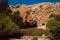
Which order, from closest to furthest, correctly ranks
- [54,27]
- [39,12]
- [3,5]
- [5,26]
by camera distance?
[5,26]
[54,27]
[3,5]
[39,12]

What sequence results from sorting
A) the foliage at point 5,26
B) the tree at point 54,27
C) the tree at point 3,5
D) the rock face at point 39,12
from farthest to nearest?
the rock face at point 39,12 < the tree at point 3,5 < the tree at point 54,27 < the foliage at point 5,26

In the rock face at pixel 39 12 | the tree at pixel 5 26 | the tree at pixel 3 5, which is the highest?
the tree at pixel 3 5

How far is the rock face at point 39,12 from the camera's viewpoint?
41.2 meters

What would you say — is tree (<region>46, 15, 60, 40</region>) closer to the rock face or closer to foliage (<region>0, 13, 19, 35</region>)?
foliage (<region>0, 13, 19, 35</region>)

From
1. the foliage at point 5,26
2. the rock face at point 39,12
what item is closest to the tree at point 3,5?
the foliage at point 5,26

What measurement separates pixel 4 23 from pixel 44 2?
21.7 m

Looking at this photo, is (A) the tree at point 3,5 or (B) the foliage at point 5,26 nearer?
(B) the foliage at point 5,26

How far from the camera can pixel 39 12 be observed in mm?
42406

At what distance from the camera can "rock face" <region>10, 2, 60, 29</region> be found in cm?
4124

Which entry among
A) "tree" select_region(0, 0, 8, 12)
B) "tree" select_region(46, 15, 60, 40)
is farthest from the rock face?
"tree" select_region(46, 15, 60, 40)

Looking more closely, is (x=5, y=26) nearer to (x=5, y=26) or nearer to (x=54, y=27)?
(x=5, y=26)

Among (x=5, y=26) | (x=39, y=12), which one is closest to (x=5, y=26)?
(x=5, y=26)

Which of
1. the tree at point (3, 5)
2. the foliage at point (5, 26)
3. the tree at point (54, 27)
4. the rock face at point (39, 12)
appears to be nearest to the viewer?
the foliage at point (5, 26)

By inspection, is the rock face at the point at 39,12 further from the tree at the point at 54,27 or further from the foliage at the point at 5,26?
the foliage at the point at 5,26
